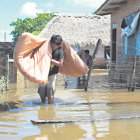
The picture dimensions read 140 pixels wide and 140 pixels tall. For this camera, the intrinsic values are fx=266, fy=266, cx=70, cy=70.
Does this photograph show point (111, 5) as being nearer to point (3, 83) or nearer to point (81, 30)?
point (3, 83)

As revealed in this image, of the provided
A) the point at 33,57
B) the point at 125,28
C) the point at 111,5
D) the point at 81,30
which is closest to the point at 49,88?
the point at 33,57

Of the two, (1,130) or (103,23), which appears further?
(103,23)

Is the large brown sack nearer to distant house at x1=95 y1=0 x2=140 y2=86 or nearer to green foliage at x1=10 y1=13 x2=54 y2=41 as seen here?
distant house at x1=95 y1=0 x2=140 y2=86

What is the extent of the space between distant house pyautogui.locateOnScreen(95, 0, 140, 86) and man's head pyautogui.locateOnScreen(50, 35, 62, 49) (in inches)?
134

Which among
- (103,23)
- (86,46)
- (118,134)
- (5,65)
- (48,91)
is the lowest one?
(118,134)

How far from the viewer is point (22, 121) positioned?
13.5 ft

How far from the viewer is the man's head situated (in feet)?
17.2

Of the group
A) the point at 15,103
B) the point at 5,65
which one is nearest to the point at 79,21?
the point at 5,65

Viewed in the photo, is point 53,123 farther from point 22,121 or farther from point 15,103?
point 15,103

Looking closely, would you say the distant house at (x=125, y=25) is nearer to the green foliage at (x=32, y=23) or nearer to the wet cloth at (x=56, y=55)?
the wet cloth at (x=56, y=55)

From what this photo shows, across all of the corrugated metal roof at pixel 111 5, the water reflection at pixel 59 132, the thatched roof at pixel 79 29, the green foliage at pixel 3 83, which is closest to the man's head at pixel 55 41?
the water reflection at pixel 59 132

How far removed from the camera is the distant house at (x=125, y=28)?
31.4 feet

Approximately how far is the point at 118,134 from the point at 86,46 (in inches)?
794

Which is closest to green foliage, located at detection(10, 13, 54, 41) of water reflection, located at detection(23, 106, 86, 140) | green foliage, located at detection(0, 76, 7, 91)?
green foliage, located at detection(0, 76, 7, 91)
